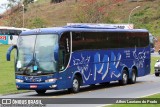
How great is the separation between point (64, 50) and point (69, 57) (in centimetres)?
49

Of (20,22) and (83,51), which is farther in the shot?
(20,22)

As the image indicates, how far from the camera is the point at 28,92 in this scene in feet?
88.5

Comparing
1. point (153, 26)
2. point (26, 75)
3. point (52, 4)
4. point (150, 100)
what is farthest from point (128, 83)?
point (52, 4)

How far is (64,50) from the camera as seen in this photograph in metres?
24.6

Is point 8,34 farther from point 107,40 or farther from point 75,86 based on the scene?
point 75,86

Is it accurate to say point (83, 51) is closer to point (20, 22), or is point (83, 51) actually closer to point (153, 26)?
point (153, 26)

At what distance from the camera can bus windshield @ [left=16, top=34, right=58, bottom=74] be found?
948 inches

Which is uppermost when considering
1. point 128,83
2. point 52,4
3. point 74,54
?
point 52,4

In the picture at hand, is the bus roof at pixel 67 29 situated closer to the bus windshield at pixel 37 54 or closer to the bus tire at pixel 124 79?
the bus windshield at pixel 37 54

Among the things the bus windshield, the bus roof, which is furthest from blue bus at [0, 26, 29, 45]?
the bus windshield

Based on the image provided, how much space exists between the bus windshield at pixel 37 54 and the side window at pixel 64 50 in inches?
13.7

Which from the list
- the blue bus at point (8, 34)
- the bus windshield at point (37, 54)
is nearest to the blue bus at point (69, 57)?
the bus windshield at point (37, 54)

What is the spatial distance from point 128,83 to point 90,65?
5.49 m

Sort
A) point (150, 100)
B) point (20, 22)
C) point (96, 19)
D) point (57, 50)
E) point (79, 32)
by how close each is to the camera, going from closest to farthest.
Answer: point (150, 100) < point (57, 50) < point (79, 32) < point (96, 19) < point (20, 22)
